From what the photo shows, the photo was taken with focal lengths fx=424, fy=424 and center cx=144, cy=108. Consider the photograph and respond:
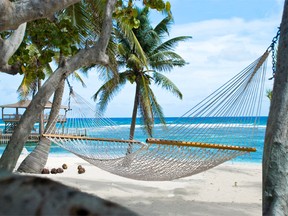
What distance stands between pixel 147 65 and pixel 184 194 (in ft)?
16.6

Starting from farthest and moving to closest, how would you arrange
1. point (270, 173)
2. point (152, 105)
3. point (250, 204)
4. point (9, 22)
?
1. point (152, 105)
2. point (250, 204)
3. point (270, 173)
4. point (9, 22)

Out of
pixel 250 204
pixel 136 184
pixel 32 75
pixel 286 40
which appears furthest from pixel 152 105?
pixel 286 40

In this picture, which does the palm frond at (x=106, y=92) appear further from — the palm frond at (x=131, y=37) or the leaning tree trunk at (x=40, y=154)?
the leaning tree trunk at (x=40, y=154)

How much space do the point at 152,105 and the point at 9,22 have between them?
8.38 metres

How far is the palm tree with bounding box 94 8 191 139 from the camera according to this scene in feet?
32.1

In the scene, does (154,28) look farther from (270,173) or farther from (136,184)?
(270,173)

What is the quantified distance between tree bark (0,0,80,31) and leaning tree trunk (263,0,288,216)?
1149mm

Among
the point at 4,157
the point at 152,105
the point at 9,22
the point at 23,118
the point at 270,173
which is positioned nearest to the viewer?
the point at 9,22

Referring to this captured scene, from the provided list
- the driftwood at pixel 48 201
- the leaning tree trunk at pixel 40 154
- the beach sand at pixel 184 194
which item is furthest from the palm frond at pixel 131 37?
the driftwood at pixel 48 201

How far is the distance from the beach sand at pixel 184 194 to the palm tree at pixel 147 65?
9.76ft

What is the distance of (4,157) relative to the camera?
2799mm

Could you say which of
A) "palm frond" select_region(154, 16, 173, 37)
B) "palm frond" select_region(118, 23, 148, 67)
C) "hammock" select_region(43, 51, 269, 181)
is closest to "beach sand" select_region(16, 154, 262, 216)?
"hammock" select_region(43, 51, 269, 181)

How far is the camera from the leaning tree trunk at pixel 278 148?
207 cm

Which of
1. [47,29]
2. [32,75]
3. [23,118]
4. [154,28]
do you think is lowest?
[23,118]
